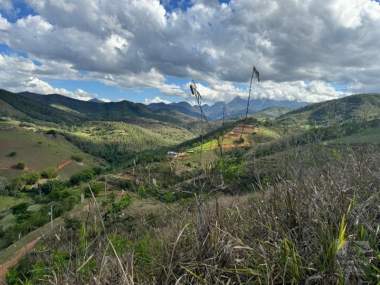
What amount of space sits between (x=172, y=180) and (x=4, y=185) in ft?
486

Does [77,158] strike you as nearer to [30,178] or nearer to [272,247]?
[30,178]

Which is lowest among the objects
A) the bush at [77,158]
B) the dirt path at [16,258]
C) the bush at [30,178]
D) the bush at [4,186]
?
the bush at [4,186]

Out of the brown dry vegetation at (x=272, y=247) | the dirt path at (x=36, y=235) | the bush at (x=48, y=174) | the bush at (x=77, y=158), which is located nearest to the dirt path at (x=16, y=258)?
the dirt path at (x=36, y=235)

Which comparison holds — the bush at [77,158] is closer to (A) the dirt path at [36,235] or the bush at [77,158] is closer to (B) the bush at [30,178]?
(B) the bush at [30,178]

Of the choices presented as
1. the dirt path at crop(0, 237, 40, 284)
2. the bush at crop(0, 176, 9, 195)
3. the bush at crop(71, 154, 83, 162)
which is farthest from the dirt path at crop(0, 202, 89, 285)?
the bush at crop(71, 154, 83, 162)

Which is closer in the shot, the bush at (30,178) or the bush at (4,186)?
the bush at (4,186)

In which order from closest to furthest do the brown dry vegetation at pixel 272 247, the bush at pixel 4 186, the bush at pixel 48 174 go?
1. the brown dry vegetation at pixel 272 247
2. the bush at pixel 4 186
3. the bush at pixel 48 174

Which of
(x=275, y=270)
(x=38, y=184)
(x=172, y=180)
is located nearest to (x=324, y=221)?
(x=275, y=270)

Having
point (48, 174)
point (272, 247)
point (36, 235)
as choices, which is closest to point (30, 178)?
point (48, 174)

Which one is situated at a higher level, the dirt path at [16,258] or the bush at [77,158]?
the dirt path at [16,258]

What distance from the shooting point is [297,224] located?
321cm

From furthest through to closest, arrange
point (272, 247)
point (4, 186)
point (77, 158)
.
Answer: point (77, 158) < point (4, 186) < point (272, 247)

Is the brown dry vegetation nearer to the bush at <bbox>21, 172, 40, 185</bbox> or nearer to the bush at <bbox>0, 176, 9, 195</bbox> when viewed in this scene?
the bush at <bbox>0, 176, 9, 195</bbox>

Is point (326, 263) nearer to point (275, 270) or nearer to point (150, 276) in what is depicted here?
point (275, 270)
